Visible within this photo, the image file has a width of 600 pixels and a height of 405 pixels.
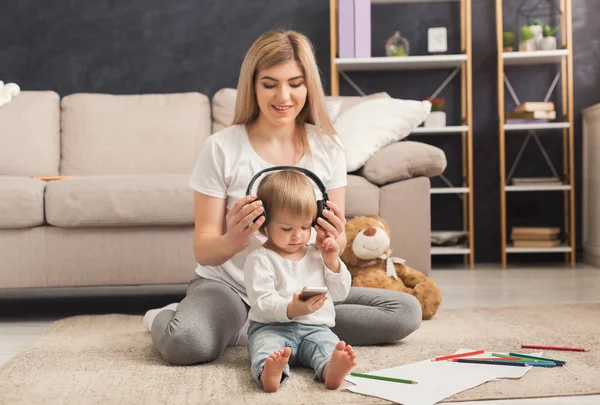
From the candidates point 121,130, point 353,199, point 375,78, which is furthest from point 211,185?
point 375,78

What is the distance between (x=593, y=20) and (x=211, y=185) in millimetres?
3138

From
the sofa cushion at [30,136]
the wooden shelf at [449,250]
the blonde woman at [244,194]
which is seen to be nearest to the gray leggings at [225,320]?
the blonde woman at [244,194]

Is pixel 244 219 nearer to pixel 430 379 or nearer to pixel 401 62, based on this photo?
pixel 430 379

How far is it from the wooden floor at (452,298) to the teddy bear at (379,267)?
0.30m

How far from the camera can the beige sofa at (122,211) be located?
8.38 feet

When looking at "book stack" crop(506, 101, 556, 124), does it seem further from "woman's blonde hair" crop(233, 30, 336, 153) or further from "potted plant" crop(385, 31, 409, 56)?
"woman's blonde hair" crop(233, 30, 336, 153)

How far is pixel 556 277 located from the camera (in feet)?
11.4

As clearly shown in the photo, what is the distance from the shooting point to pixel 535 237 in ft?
13.0

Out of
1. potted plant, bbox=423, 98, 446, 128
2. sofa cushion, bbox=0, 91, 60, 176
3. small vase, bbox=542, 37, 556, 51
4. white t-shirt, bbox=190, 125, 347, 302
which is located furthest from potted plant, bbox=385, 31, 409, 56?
white t-shirt, bbox=190, 125, 347, 302

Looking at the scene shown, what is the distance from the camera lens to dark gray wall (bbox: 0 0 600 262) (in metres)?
4.21

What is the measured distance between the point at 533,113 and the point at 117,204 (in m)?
2.28

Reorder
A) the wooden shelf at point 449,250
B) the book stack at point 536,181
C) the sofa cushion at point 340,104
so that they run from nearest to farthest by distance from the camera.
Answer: the sofa cushion at point 340,104
the wooden shelf at point 449,250
the book stack at point 536,181

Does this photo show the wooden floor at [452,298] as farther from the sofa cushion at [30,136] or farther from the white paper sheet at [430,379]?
the white paper sheet at [430,379]

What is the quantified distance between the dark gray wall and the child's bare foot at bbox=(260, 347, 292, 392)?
2887mm
